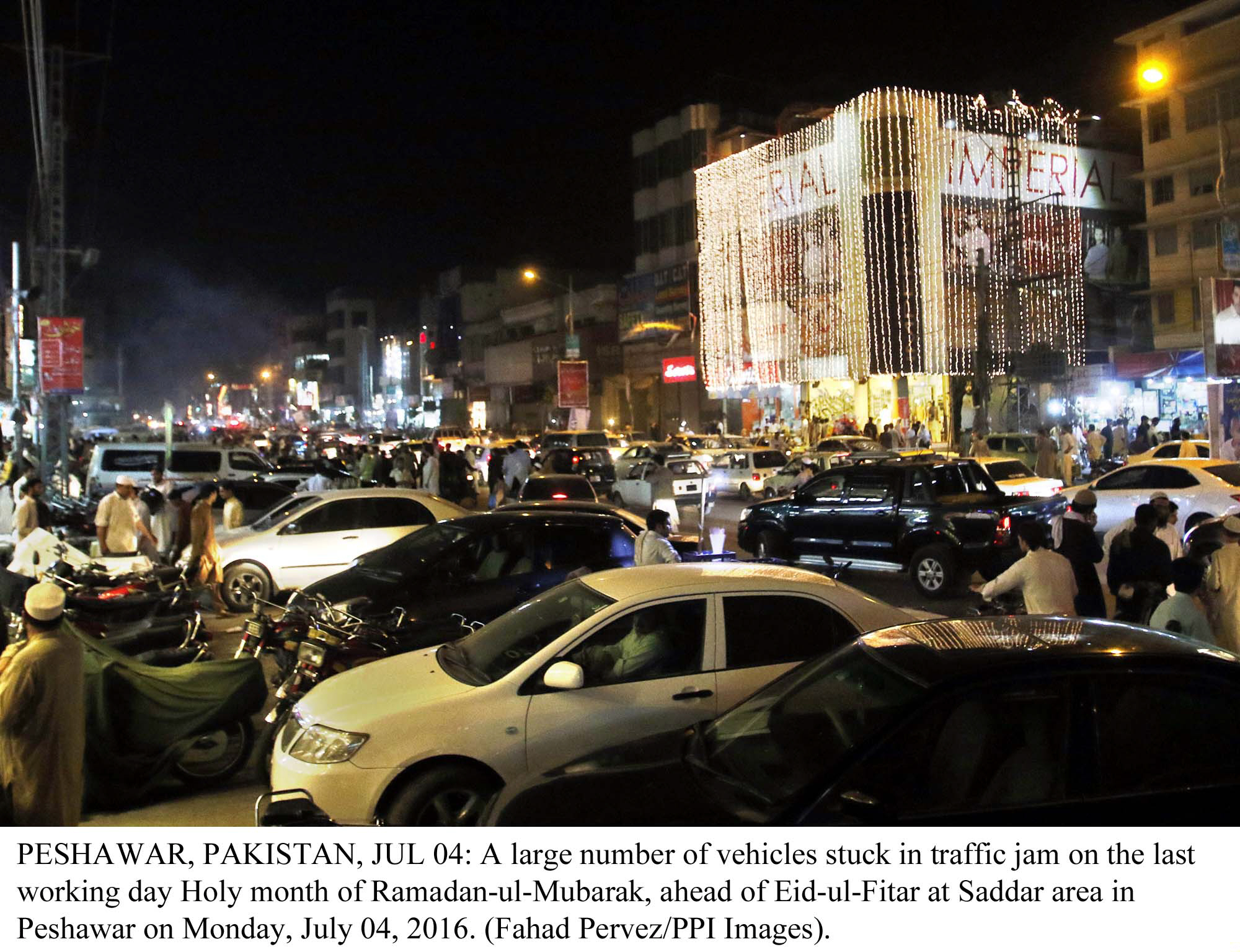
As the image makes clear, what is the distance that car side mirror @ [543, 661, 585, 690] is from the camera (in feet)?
18.5

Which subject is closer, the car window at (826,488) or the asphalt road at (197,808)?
the asphalt road at (197,808)

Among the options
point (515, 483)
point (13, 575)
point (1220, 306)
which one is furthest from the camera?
point (515, 483)

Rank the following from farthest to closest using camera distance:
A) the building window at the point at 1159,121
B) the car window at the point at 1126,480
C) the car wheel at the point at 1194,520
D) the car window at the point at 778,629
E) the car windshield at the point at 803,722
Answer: the building window at the point at 1159,121
the car window at the point at 1126,480
the car wheel at the point at 1194,520
the car window at the point at 778,629
the car windshield at the point at 803,722

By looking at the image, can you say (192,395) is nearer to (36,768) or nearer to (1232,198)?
(1232,198)

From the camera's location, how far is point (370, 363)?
133375 millimetres

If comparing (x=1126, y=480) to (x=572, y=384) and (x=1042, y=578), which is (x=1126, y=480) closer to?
(x=1042, y=578)

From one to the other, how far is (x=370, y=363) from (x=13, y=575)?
4997 inches

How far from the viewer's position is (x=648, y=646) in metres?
6.11

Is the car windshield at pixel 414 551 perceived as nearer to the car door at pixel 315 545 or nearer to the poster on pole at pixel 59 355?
the car door at pixel 315 545

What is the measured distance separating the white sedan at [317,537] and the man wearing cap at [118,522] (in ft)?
3.57

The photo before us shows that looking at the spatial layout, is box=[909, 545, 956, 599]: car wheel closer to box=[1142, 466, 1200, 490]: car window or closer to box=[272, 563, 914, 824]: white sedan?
box=[1142, 466, 1200, 490]: car window

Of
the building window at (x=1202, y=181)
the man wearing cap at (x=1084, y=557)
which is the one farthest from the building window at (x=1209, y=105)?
the man wearing cap at (x=1084, y=557)

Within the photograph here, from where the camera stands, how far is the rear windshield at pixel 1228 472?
16516mm
